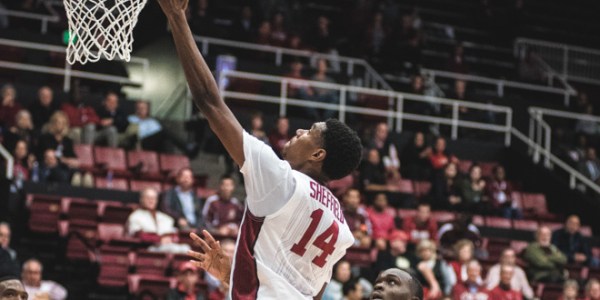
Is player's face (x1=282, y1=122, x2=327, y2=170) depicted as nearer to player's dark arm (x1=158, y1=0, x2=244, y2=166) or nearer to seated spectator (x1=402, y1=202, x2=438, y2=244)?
player's dark arm (x1=158, y1=0, x2=244, y2=166)

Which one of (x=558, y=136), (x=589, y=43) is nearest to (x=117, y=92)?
(x=558, y=136)

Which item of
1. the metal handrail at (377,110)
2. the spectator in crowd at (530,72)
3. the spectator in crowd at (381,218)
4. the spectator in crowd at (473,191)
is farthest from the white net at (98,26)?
the spectator in crowd at (530,72)

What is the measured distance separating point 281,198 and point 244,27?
1444 cm

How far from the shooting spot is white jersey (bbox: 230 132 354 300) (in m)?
4.83

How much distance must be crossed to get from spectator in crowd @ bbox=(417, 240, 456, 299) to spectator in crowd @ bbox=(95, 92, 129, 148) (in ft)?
14.8

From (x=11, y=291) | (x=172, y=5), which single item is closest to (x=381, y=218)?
(x=11, y=291)

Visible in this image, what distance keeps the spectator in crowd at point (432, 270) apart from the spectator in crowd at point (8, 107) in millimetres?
5500

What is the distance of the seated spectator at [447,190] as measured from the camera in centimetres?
1636

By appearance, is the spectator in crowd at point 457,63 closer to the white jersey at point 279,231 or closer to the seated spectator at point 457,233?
the seated spectator at point 457,233

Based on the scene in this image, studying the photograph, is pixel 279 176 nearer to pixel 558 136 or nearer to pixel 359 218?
pixel 359 218

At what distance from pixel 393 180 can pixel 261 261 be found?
11.5 meters

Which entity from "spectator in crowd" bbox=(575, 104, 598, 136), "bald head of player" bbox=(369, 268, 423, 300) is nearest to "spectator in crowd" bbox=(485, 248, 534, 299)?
"spectator in crowd" bbox=(575, 104, 598, 136)

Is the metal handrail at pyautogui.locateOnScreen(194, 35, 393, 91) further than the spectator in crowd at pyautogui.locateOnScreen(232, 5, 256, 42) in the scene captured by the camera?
No

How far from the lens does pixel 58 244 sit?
12.8m
